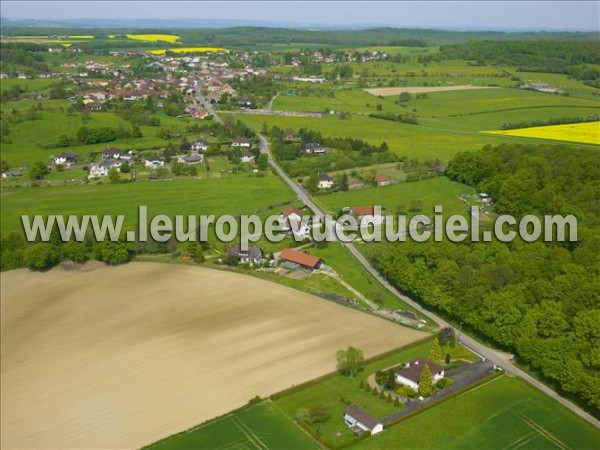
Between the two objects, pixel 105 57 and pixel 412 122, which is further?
pixel 105 57

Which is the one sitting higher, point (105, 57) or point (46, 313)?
point (105, 57)

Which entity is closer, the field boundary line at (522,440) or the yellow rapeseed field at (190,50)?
the field boundary line at (522,440)

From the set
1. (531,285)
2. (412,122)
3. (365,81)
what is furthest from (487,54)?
(531,285)

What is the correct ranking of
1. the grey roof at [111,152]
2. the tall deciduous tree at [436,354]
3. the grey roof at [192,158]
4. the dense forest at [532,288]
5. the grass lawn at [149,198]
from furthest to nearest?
the grey roof at [111,152]
the grey roof at [192,158]
the grass lawn at [149,198]
the tall deciduous tree at [436,354]
the dense forest at [532,288]

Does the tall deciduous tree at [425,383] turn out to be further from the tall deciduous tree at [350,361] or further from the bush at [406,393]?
the tall deciduous tree at [350,361]

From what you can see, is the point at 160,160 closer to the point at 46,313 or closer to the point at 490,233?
the point at 46,313

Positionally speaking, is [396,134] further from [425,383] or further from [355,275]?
[425,383]

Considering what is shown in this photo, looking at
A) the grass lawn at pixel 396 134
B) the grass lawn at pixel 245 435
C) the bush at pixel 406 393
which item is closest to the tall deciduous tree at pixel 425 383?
the bush at pixel 406 393

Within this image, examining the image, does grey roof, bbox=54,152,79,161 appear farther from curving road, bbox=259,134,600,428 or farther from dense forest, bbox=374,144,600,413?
dense forest, bbox=374,144,600,413
